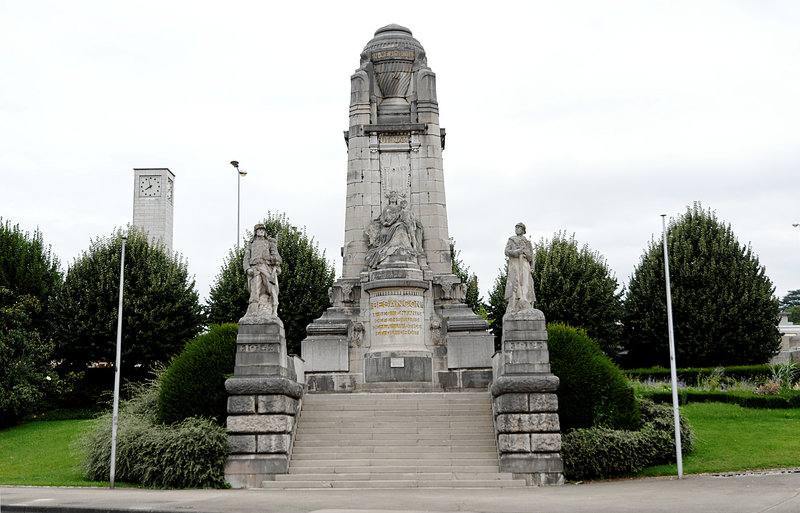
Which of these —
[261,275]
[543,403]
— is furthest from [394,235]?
[543,403]

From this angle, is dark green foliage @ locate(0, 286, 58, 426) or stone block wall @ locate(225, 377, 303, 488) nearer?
stone block wall @ locate(225, 377, 303, 488)

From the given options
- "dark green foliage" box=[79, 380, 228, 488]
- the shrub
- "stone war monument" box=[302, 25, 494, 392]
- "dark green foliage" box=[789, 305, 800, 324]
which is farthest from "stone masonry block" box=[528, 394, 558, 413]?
"dark green foliage" box=[789, 305, 800, 324]

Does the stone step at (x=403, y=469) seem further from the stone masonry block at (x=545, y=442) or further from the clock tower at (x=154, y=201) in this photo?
the clock tower at (x=154, y=201)

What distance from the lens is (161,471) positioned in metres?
17.9

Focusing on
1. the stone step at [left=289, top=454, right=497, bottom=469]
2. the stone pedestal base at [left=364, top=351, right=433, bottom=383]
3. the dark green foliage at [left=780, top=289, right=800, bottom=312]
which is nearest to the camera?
the stone step at [left=289, top=454, right=497, bottom=469]

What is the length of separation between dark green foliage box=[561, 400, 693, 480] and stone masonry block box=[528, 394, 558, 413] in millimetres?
798

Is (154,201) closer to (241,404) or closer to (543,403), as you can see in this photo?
(241,404)

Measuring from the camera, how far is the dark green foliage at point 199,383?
64.2 feet

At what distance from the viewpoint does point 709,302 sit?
35.5 metres

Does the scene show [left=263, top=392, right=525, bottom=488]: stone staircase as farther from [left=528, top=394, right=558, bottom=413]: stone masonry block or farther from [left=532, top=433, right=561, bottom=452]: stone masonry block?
[left=528, top=394, right=558, bottom=413]: stone masonry block

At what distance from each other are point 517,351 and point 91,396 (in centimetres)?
2164

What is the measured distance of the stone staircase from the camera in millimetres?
17641

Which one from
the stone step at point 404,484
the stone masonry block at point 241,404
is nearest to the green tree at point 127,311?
the stone masonry block at point 241,404

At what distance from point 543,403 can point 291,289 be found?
18.7 meters
